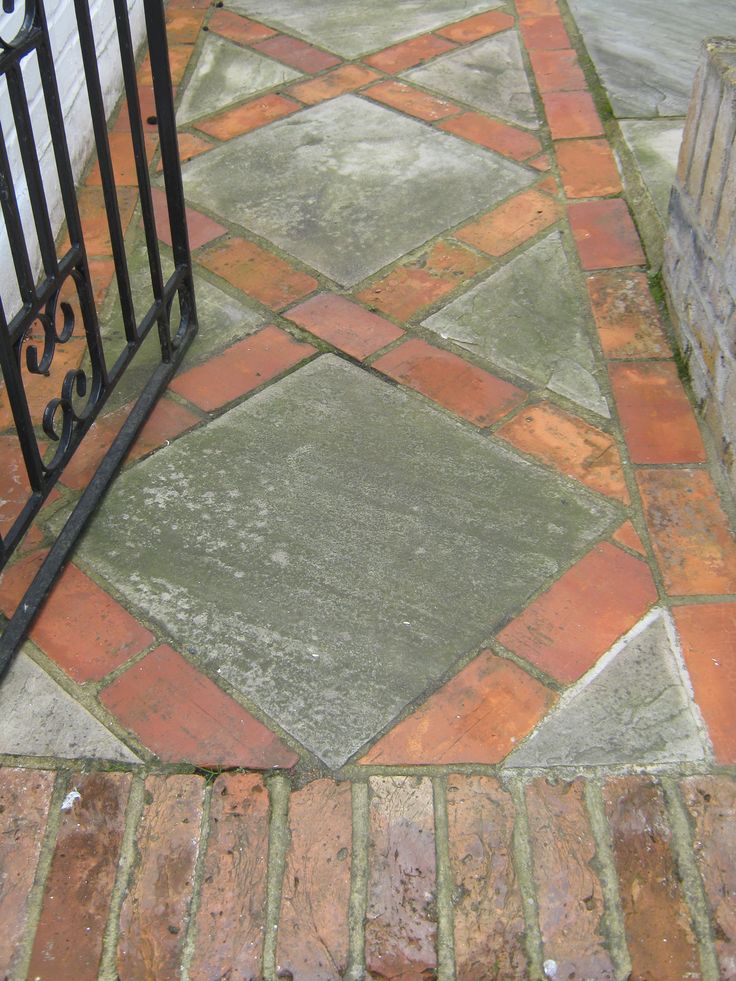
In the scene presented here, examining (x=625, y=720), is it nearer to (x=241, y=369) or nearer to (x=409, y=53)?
(x=241, y=369)

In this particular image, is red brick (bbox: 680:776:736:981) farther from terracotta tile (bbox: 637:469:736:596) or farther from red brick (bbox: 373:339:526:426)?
red brick (bbox: 373:339:526:426)

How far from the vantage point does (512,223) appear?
10.2ft

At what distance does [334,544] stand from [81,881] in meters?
0.83

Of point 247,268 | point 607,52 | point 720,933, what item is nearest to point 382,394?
point 247,268

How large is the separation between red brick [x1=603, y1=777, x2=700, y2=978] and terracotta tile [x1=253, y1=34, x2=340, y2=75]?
10.3 ft

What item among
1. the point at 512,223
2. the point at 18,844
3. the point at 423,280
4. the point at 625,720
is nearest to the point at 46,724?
the point at 18,844

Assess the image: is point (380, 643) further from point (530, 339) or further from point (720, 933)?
point (530, 339)

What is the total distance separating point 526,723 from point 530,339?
47.2 inches

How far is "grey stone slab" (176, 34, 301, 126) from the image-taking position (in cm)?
372

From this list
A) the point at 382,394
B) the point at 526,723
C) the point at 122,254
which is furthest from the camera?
the point at 382,394

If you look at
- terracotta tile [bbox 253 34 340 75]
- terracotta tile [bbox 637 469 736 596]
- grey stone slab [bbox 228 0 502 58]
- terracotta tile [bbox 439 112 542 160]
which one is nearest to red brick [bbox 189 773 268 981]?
terracotta tile [bbox 637 469 736 596]

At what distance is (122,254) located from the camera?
2.25 meters

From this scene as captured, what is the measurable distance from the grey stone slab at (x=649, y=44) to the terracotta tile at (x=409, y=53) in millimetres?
583

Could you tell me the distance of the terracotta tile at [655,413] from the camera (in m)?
2.36
